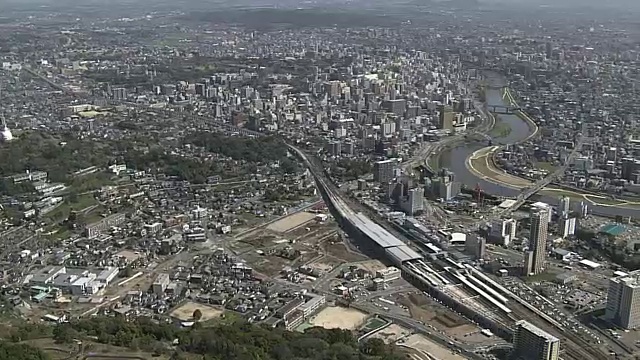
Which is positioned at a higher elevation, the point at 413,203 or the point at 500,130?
the point at 413,203

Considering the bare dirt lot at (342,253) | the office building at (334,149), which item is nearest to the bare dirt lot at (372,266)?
the bare dirt lot at (342,253)

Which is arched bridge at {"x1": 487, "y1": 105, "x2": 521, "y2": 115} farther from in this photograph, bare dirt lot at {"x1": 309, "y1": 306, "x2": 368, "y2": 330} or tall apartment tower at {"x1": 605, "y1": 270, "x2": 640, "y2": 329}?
bare dirt lot at {"x1": 309, "y1": 306, "x2": 368, "y2": 330}

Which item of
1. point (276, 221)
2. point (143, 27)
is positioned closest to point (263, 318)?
point (276, 221)

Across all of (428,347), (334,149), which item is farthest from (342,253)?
(334,149)

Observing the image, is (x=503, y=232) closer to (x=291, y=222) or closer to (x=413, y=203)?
(x=413, y=203)

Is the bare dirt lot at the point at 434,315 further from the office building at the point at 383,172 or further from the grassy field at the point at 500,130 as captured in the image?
the grassy field at the point at 500,130

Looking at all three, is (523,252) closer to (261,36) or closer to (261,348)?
(261,348)
